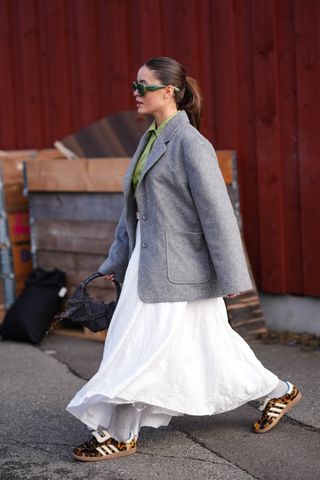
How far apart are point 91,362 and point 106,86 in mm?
2750

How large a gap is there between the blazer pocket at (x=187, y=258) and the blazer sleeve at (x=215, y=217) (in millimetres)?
109

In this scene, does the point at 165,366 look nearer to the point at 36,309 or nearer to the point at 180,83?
the point at 180,83

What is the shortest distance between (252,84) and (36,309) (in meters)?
2.30

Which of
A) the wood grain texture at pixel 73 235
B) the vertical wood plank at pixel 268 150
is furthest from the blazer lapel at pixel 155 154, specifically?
the wood grain texture at pixel 73 235

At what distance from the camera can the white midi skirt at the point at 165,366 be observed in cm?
443

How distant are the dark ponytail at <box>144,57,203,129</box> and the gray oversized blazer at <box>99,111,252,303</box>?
0.29 ft

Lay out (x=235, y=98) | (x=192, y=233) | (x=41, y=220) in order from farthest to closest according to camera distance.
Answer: (x=41, y=220)
(x=235, y=98)
(x=192, y=233)

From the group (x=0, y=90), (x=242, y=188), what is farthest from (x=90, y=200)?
(x=0, y=90)

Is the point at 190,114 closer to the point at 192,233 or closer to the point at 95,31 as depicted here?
the point at 192,233

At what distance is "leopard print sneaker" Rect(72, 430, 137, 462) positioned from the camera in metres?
4.57

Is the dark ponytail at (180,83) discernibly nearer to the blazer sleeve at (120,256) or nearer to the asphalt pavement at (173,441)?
the blazer sleeve at (120,256)

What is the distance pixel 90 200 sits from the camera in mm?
7395

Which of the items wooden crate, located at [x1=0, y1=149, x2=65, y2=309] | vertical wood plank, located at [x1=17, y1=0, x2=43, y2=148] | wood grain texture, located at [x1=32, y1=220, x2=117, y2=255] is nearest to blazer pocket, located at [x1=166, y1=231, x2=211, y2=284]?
wood grain texture, located at [x1=32, y1=220, x2=117, y2=255]

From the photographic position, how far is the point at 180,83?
15.1ft
